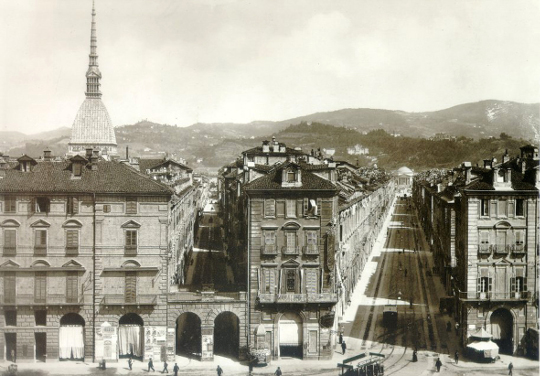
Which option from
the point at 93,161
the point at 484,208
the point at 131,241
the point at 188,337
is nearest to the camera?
the point at 131,241

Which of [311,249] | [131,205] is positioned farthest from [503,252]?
[131,205]

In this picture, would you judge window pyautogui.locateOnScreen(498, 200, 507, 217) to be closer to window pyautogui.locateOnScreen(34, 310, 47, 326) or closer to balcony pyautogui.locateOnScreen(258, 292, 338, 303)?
balcony pyautogui.locateOnScreen(258, 292, 338, 303)

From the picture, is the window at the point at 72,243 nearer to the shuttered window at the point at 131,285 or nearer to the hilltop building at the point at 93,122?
the shuttered window at the point at 131,285

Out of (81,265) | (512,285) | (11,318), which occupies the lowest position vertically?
(11,318)

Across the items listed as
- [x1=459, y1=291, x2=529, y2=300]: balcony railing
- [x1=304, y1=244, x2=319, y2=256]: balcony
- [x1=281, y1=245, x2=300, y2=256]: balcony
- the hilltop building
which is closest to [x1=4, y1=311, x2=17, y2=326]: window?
[x1=281, y1=245, x2=300, y2=256]: balcony

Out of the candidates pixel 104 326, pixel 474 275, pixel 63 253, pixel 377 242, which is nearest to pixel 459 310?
pixel 474 275

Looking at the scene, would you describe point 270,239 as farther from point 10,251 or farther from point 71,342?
point 10,251
